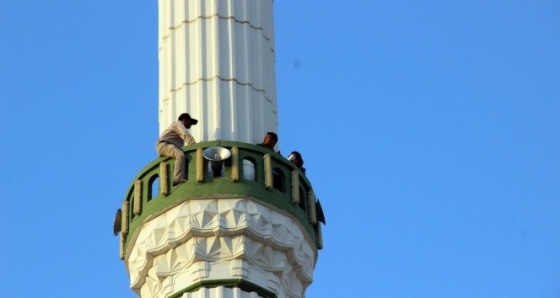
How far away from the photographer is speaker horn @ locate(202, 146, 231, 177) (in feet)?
84.5

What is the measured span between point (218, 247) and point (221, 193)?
698mm

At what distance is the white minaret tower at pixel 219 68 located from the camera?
2666 centimetres

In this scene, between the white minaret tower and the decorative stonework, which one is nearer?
the decorative stonework

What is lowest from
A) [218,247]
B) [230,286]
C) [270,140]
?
[230,286]

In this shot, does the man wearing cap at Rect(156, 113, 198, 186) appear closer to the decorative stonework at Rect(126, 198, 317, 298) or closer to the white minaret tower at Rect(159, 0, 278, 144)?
the white minaret tower at Rect(159, 0, 278, 144)

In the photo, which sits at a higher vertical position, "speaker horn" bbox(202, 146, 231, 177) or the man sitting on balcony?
the man sitting on balcony

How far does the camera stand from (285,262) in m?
25.6

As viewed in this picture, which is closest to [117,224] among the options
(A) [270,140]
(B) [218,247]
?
(B) [218,247]

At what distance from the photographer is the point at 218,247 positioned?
992 inches

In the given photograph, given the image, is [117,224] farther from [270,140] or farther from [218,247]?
[270,140]

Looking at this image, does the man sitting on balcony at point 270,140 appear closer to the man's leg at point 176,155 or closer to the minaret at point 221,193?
the minaret at point 221,193

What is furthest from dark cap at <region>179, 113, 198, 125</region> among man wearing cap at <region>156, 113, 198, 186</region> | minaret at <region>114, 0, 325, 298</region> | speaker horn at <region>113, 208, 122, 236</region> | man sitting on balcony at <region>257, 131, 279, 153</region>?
speaker horn at <region>113, 208, 122, 236</region>

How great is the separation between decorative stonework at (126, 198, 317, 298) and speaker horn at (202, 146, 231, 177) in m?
0.57

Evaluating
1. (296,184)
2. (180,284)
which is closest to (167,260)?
(180,284)
